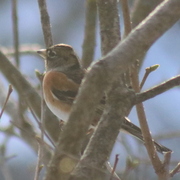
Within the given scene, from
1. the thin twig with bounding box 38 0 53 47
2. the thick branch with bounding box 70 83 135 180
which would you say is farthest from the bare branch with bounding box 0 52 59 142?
the thick branch with bounding box 70 83 135 180

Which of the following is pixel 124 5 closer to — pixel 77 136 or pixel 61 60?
pixel 77 136

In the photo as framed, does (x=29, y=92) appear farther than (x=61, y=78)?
No

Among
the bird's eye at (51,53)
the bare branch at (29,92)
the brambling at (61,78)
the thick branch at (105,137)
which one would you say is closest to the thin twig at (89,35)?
the brambling at (61,78)

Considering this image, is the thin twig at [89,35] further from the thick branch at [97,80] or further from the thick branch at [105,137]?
the thick branch at [97,80]

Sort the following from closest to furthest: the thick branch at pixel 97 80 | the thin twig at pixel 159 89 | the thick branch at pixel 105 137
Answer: the thick branch at pixel 97 80
the thick branch at pixel 105 137
the thin twig at pixel 159 89

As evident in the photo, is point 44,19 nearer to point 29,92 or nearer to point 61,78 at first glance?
point 29,92

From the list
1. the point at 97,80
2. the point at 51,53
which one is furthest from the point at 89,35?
the point at 97,80
